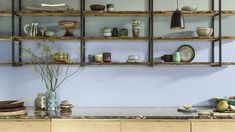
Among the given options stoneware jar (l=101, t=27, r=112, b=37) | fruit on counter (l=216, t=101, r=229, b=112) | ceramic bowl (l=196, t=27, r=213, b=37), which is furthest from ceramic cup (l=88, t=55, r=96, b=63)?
fruit on counter (l=216, t=101, r=229, b=112)

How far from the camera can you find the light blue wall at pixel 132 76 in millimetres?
3850

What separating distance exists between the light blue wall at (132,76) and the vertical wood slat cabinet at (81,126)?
2.32 ft

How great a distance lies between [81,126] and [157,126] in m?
0.70

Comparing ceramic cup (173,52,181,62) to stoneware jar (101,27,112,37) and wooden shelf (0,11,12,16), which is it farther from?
wooden shelf (0,11,12,16)

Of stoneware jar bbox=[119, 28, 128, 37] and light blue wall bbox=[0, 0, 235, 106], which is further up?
stoneware jar bbox=[119, 28, 128, 37]

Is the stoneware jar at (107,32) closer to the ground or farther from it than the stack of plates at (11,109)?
farther from it

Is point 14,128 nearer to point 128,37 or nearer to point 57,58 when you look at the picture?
point 57,58

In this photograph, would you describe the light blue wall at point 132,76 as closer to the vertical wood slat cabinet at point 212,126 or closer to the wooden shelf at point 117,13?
the wooden shelf at point 117,13

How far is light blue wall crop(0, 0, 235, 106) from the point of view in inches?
152

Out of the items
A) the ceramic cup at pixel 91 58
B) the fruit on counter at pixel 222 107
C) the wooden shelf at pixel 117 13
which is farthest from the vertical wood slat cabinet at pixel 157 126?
the wooden shelf at pixel 117 13

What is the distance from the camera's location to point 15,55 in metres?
3.83

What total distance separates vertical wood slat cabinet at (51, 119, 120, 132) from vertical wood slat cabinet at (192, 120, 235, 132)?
73 centimetres

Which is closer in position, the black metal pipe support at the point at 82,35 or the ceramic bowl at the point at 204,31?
the ceramic bowl at the point at 204,31

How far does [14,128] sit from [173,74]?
5.89 feet
